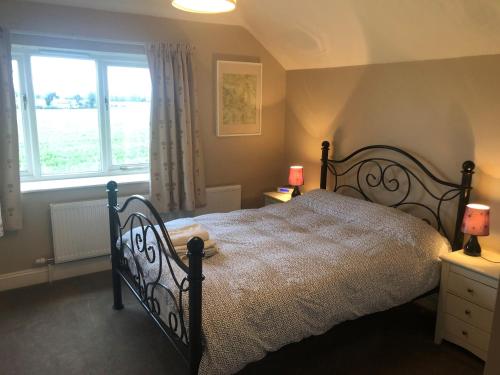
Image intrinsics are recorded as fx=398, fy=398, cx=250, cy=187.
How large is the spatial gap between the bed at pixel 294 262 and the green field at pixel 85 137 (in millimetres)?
1140

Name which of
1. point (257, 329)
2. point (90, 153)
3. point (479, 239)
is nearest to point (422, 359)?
point (479, 239)

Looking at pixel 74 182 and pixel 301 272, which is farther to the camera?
pixel 74 182

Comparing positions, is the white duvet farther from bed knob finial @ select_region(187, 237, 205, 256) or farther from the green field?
the green field

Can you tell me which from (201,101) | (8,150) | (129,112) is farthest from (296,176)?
(8,150)

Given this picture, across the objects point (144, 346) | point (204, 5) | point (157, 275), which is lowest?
point (144, 346)

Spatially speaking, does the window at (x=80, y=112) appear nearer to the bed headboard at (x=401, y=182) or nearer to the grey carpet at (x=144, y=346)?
the grey carpet at (x=144, y=346)

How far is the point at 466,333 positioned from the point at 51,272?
3203mm

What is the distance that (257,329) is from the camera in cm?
192

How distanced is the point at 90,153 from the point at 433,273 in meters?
3.06

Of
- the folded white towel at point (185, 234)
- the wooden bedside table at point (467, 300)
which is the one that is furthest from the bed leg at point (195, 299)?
the wooden bedside table at point (467, 300)

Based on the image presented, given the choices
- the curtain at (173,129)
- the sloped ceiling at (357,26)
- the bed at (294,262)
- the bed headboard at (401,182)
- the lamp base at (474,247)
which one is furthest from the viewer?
the curtain at (173,129)

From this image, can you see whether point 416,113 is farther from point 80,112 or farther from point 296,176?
point 80,112

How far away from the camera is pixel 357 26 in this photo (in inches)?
120

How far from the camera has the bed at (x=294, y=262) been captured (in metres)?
1.86
